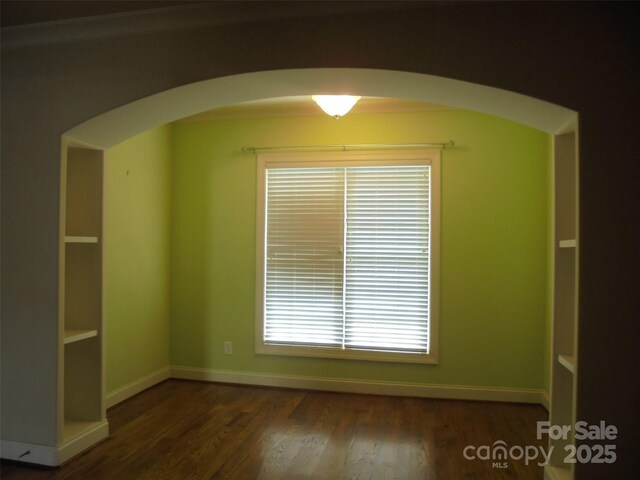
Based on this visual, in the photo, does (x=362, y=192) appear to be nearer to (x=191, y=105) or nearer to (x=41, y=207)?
(x=191, y=105)

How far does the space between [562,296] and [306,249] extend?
2241mm

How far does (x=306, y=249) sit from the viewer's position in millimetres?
4008

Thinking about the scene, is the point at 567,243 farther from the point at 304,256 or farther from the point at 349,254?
the point at 304,256

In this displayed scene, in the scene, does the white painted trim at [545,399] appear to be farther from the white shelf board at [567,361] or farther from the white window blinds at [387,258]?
the white shelf board at [567,361]

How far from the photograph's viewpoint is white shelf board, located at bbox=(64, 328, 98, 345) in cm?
259

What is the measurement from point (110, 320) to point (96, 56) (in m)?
2.08

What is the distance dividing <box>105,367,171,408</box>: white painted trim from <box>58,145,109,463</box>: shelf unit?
631 millimetres

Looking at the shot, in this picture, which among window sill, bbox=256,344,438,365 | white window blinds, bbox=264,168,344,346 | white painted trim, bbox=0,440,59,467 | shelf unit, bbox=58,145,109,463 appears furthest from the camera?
white window blinds, bbox=264,168,344,346

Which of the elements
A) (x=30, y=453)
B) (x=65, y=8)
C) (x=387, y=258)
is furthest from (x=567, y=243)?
(x=30, y=453)

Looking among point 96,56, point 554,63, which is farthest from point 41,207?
point 554,63

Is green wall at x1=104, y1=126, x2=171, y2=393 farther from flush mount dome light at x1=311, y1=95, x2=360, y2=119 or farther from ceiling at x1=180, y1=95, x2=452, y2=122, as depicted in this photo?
flush mount dome light at x1=311, y1=95, x2=360, y2=119

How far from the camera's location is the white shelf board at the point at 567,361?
6.67 ft

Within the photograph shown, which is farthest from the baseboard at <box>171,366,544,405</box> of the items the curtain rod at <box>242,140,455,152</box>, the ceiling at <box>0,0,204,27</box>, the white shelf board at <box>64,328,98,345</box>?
the ceiling at <box>0,0,204,27</box>

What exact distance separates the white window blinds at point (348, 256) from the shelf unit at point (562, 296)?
4.90 feet
